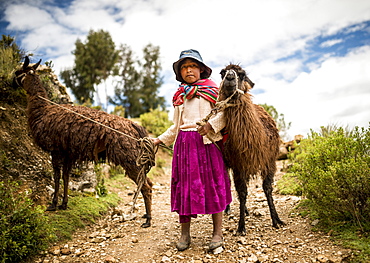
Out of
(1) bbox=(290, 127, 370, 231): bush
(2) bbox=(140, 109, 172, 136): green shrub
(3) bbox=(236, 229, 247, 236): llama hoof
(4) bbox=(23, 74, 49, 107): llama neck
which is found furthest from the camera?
(2) bbox=(140, 109, 172, 136): green shrub

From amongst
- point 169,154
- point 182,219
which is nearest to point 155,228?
point 182,219

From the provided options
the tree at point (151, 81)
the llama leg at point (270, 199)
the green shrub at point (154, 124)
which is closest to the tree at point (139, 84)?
the tree at point (151, 81)

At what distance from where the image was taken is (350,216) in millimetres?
3162

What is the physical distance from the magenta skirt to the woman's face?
0.73m

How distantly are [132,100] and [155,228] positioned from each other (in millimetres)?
24923

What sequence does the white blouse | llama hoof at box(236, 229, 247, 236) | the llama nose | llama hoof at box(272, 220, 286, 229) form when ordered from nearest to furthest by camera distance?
the llama nose < the white blouse < llama hoof at box(236, 229, 247, 236) < llama hoof at box(272, 220, 286, 229)

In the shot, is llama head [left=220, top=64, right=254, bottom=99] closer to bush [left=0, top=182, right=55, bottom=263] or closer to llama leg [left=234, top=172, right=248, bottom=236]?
llama leg [left=234, top=172, right=248, bottom=236]

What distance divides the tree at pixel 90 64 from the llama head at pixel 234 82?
23311 millimetres

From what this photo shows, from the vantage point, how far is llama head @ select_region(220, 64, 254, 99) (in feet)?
10.5

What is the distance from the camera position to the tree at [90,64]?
25062mm

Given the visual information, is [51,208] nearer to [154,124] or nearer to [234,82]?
[234,82]

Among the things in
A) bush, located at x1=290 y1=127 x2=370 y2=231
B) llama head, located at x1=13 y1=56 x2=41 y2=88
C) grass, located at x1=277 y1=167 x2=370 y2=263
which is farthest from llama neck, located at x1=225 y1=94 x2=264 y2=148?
llama head, located at x1=13 y1=56 x2=41 y2=88

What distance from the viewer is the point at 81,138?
469 centimetres

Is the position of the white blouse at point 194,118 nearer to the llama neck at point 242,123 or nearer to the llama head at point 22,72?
the llama neck at point 242,123
